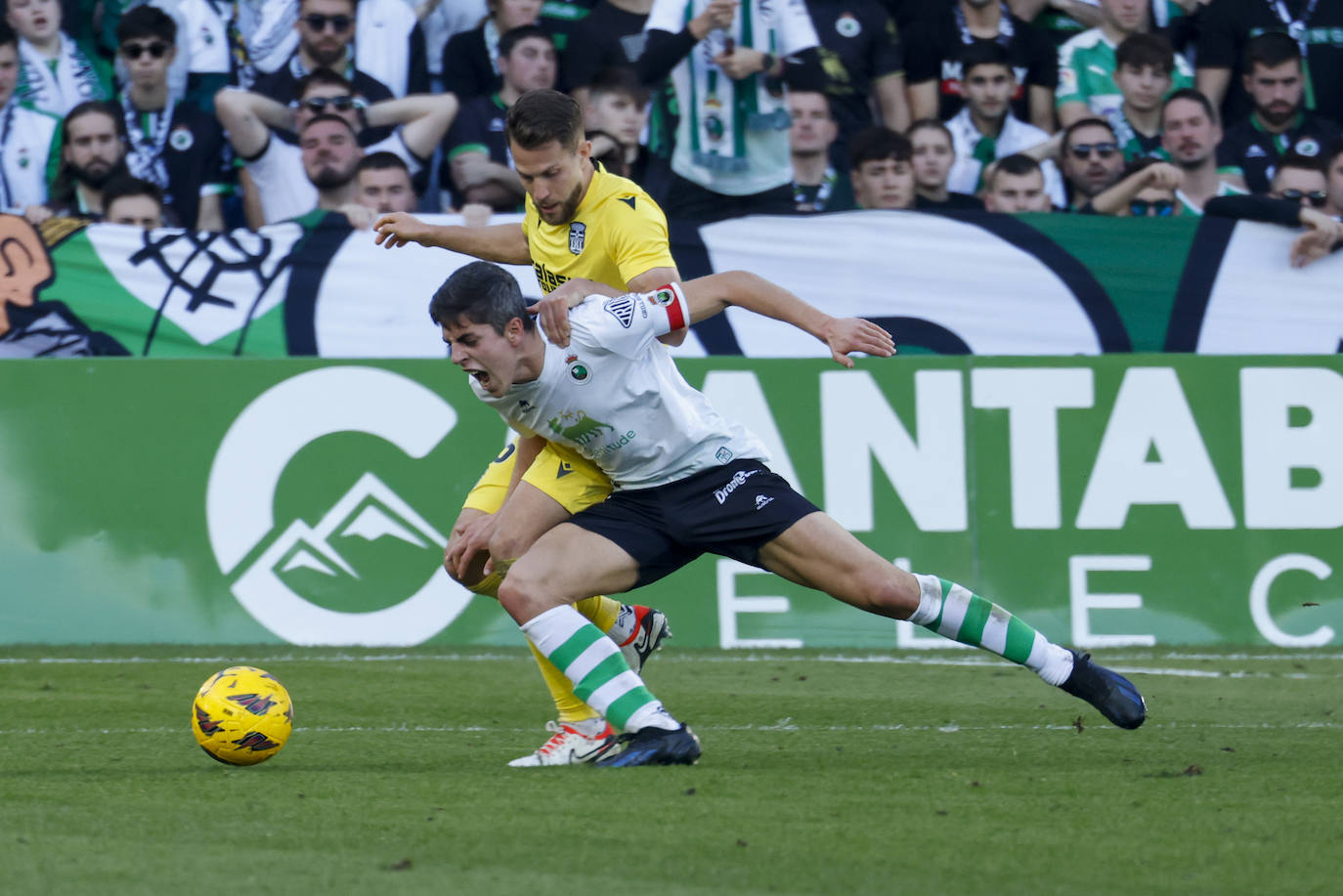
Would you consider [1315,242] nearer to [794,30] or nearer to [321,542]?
[794,30]

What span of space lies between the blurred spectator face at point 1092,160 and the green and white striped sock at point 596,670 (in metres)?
6.02

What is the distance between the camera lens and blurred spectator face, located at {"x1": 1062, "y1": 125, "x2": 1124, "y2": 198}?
10.5 meters

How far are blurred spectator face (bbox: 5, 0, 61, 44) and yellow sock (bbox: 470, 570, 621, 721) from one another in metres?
5.92

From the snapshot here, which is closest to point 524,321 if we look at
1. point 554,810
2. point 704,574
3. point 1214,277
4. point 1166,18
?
point 554,810

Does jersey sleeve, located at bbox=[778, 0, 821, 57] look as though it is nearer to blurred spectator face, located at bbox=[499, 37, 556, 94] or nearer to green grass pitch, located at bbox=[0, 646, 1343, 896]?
blurred spectator face, located at bbox=[499, 37, 556, 94]

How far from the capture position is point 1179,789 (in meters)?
5.23

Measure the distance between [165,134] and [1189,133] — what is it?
19.2ft

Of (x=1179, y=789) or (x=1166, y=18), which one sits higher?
(x=1166, y=18)

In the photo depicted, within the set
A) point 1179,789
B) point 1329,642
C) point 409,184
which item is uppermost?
point 409,184

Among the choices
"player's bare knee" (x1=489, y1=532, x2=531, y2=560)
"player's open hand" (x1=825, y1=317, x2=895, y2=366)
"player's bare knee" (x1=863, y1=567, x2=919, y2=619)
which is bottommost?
"player's bare knee" (x1=863, y1=567, x2=919, y2=619)

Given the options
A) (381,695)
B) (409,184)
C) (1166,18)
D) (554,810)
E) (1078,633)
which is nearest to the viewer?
(554,810)

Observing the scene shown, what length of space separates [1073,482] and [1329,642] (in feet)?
5.11

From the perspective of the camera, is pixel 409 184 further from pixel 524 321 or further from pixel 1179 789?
pixel 1179 789

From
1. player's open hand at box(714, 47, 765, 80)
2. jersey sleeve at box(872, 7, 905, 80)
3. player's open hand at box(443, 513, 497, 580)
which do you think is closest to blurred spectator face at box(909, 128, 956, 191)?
jersey sleeve at box(872, 7, 905, 80)
